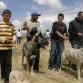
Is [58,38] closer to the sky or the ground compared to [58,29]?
closer to the ground

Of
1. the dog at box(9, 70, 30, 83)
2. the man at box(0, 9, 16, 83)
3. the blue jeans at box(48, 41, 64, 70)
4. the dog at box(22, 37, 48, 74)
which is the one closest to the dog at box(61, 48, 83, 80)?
the blue jeans at box(48, 41, 64, 70)

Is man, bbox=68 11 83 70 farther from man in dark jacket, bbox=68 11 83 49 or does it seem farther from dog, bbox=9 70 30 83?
dog, bbox=9 70 30 83

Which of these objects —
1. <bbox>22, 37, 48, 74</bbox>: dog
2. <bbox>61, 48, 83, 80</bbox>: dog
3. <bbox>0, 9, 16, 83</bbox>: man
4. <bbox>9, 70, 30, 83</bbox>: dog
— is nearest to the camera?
<bbox>9, 70, 30, 83</bbox>: dog

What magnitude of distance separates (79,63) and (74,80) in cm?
64

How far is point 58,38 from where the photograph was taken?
1012 centimetres

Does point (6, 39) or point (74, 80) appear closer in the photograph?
point (6, 39)

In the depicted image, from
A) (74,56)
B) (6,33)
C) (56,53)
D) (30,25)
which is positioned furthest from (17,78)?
(56,53)

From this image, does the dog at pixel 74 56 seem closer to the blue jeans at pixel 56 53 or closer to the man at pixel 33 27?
the blue jeans at pixel 56 53

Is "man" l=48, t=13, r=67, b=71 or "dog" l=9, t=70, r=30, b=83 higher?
"man" l=48, t=13, r=67, b=71

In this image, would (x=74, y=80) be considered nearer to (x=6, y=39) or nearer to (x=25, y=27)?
(x=25, y=27)

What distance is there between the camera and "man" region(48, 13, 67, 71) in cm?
992

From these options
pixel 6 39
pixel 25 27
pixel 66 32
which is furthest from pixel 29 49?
pixel 6 39

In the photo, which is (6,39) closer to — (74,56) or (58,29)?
(58,29)

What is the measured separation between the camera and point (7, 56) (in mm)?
7695
